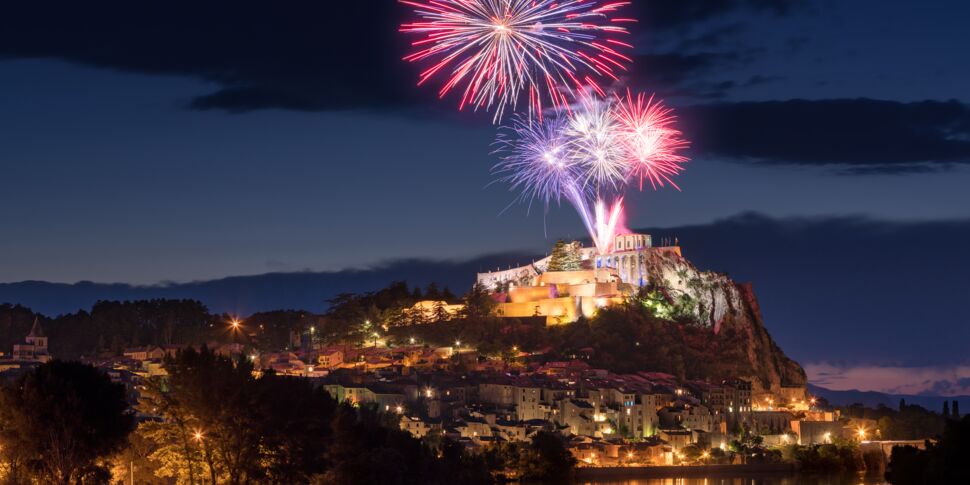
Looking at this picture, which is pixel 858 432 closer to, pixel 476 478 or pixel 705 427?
pixel 705 427

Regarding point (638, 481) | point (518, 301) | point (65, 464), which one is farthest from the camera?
point (518, 301)

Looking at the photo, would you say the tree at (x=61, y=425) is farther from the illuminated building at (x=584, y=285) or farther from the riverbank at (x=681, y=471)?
the illuminated building at (x=584, y=285)

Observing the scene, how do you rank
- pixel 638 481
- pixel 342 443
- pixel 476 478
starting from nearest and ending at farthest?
pixel 342 443, pixel 476 478, pixel 638 481

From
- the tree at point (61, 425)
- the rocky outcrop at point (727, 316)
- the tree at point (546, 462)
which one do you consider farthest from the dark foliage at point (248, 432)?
the rocky outcrop at point (727, 316)

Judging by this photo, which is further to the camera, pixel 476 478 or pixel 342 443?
pixel 476 478

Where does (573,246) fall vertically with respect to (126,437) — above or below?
above

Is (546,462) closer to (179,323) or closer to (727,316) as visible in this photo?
(727,316)

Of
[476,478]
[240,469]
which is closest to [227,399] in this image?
[240,469]
